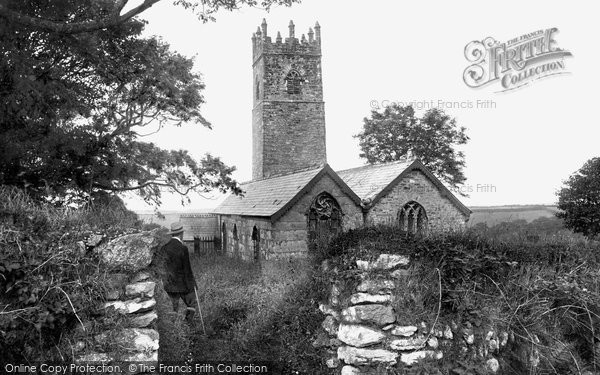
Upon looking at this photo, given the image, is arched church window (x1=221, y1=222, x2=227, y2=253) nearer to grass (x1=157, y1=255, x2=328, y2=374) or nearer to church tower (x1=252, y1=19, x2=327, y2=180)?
church tower (x1=252, y1=19, x2=327, y2=180)

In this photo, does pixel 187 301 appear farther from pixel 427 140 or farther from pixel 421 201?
pixel 427 140

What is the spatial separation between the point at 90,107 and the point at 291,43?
23.3 meters

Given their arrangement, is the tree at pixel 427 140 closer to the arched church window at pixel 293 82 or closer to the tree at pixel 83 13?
the arched church window at pixel 293 82

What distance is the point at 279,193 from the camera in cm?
1933

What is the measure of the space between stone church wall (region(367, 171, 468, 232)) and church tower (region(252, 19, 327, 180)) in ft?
46.3

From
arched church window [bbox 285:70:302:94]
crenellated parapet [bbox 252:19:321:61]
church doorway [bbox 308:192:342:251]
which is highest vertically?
crenellated parapet [bbox 252:19:321:61]

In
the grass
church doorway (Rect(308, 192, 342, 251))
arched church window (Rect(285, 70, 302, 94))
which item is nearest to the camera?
the grass

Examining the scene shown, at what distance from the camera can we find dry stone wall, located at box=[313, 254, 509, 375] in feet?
19.5

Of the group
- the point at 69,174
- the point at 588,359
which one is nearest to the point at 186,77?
the point at 69,174

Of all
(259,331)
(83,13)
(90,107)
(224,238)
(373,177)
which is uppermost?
(83,13)

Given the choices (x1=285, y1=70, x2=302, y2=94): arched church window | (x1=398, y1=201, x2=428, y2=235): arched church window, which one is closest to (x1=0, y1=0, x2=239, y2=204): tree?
(x1=398, y1=201, x2=428, y2=235): arched church window

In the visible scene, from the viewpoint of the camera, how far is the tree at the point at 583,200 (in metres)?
24.2

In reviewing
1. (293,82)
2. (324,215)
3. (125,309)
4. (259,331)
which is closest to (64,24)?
(125,309)

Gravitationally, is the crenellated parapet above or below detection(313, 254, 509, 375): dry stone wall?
above
